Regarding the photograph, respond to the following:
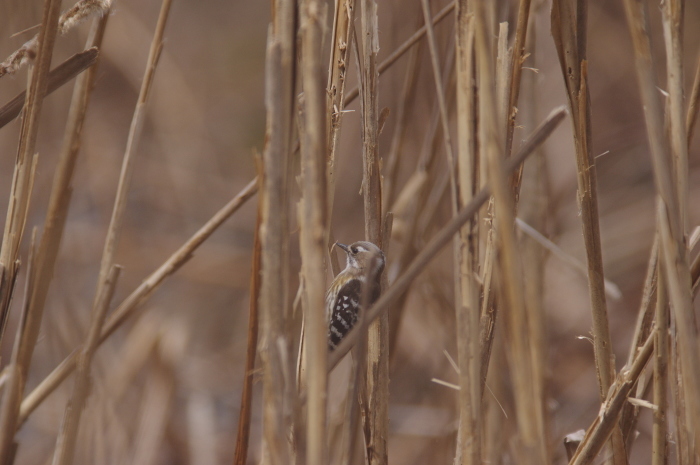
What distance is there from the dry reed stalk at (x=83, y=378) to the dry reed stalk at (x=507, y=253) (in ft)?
2.65

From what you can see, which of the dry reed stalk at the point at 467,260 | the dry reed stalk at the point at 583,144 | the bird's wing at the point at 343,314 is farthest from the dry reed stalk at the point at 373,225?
the bird's wing at the point at 343,314

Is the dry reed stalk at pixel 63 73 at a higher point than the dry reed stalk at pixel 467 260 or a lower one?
higher

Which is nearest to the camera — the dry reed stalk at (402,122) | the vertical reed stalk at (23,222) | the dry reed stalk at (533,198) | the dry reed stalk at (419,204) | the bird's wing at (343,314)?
the vertical reed stalk at (23,222)

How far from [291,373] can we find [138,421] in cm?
233

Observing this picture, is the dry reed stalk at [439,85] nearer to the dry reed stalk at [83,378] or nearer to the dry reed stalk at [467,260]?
the dry reed stalk at [467,260]

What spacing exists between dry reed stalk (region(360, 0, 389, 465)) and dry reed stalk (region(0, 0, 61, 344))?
709mm

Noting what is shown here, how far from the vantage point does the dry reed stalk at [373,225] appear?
1547 millimetres

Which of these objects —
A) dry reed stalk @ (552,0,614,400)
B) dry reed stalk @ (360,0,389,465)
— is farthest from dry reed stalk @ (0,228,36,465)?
dry reed stalk @ (552,0,614,400)

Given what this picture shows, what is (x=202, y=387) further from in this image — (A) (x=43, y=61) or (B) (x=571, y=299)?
(A) (x=43, y=61)

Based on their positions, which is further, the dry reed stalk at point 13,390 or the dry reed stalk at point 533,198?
the dry reed stalk at point 533,198

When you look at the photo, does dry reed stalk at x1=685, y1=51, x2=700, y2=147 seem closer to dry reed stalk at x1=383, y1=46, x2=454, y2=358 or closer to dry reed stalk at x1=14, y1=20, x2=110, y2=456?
dry reed stalk at x1=383, y1=46, x2=454, y2=358

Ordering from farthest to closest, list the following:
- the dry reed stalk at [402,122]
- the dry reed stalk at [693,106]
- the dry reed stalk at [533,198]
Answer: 1. the dry reed stalk at [402,122]
2. the dry reed stalk at [533,198]
3. the dry reed stalk at [693,106]

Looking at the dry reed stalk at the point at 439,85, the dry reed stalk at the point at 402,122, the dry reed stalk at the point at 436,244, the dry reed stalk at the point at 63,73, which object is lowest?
the dry reed stalk at the point at 436,244

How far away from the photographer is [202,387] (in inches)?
157
